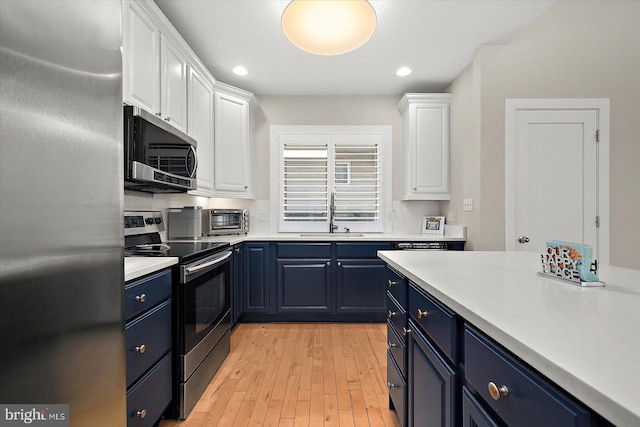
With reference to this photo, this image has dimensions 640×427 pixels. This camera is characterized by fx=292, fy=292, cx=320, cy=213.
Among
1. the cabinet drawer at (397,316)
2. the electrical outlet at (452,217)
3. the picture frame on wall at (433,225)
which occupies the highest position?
the electrical outlet at (452,217)

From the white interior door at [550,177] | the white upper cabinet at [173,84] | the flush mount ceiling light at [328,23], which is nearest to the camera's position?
the flush mount ceiling light at [328,23]

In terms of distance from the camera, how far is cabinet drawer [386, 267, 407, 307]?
4.44 feet

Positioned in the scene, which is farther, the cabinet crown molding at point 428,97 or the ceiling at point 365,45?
the cabinet crown molding at point 428,97

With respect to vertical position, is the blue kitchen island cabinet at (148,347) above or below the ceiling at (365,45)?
below

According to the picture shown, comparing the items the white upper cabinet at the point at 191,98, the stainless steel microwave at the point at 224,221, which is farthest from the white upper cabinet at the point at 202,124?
the stainless steel microwave at the point at 224,221

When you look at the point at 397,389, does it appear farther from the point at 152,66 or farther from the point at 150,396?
the point at 152,66

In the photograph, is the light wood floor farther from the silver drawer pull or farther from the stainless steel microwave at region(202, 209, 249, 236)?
the silver drawer pull

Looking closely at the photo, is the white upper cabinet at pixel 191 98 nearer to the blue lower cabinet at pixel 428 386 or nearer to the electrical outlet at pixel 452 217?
the blue lower cabinet at pixel 428 386

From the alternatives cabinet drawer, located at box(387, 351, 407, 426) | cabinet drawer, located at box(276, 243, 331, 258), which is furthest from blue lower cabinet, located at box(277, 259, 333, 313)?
cabinet drawer, located at box(387, 351, 407, 426)

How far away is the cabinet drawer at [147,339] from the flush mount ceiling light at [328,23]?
5.43 ft

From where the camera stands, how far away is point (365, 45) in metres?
2.55

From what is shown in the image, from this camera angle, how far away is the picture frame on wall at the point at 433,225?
331cm

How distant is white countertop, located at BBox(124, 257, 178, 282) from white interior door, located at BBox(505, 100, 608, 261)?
8.89 feet

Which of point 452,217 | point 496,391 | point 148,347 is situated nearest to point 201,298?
point 148,347
